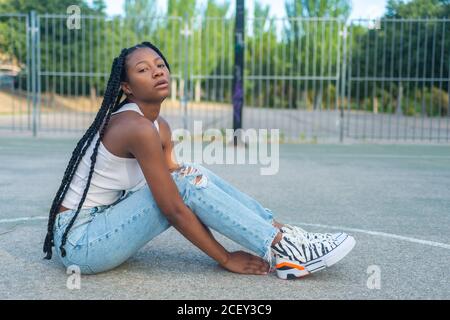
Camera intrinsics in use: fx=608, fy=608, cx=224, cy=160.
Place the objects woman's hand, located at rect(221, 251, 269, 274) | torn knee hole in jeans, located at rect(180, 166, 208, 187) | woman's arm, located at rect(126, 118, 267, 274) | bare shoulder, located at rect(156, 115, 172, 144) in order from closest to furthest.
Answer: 1. woman's arm, located at rect(126, 118, 267, 274)
2. torn knee hole in jeans, located at rect(180, 166, 208, 187)
3. woman's hand, located at rect(221, 251, 269, 274)
4. bare shoulder, located at rect(156, 115, 172, 144)

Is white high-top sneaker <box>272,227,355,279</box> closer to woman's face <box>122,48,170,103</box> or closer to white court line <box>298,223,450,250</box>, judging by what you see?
woman's face <box>122,48,170,103</box>

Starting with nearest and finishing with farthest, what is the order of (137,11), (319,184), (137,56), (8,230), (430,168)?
1. (137,56)
2. (8,230)
3. (319,184)
4. (430,168)
5. (137,11)

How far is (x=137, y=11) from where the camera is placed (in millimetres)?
41531

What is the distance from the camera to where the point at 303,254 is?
3.22 meters

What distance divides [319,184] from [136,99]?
13.7 feet

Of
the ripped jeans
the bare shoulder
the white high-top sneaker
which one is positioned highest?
the bare shoulder

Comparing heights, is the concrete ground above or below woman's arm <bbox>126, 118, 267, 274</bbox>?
below

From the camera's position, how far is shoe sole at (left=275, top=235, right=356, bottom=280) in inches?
126

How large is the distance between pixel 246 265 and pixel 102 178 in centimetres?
92

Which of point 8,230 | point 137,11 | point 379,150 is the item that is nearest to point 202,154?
point 379,150

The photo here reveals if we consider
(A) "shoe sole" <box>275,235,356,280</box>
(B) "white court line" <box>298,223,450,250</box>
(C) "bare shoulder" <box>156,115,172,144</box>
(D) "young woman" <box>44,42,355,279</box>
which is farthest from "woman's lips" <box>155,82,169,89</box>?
(B) "white court line" <box>298,223,450,250</box>

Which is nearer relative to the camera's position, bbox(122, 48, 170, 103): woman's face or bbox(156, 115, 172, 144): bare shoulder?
bbox(122, 48, 170, 103): woman's face
